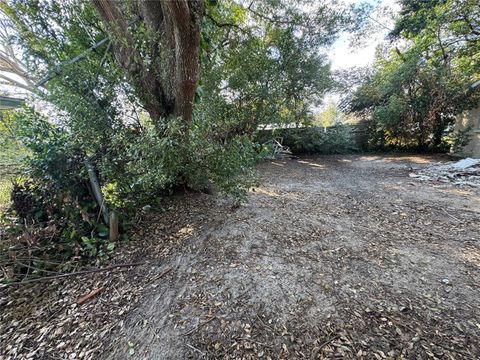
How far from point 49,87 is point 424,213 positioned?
4.81 m

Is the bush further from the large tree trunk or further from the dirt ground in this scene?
the large tree trunk

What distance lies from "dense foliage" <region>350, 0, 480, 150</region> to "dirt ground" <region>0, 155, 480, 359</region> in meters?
6.12

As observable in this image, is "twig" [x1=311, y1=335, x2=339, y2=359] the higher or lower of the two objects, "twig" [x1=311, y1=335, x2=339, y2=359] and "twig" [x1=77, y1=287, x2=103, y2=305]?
the lower

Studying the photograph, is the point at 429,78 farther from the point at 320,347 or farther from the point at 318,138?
the point at 320,347

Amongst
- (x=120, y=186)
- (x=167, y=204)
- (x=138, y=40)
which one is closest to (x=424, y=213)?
(x=167, y=204)

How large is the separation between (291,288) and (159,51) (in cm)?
289

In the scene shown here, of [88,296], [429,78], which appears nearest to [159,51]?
[88,296]

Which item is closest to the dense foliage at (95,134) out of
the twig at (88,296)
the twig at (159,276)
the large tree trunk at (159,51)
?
the large tree trunk at (159,51)

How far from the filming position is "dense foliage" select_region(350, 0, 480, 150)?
6469 mm

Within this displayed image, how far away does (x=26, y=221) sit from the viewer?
2057 millimetres

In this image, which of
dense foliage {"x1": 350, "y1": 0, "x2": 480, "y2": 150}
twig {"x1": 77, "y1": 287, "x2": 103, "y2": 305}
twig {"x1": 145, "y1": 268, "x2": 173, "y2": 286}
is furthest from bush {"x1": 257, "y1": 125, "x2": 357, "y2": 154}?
twig {"x1": 77, "y1": 287, "x2": 103, "y2": 305}

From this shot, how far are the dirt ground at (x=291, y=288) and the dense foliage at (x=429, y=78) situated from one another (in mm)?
6122

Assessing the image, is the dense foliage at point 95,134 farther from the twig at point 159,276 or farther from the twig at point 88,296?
the twig at point 159,276

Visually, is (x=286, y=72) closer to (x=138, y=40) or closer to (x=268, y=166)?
(x=268, y=166)
